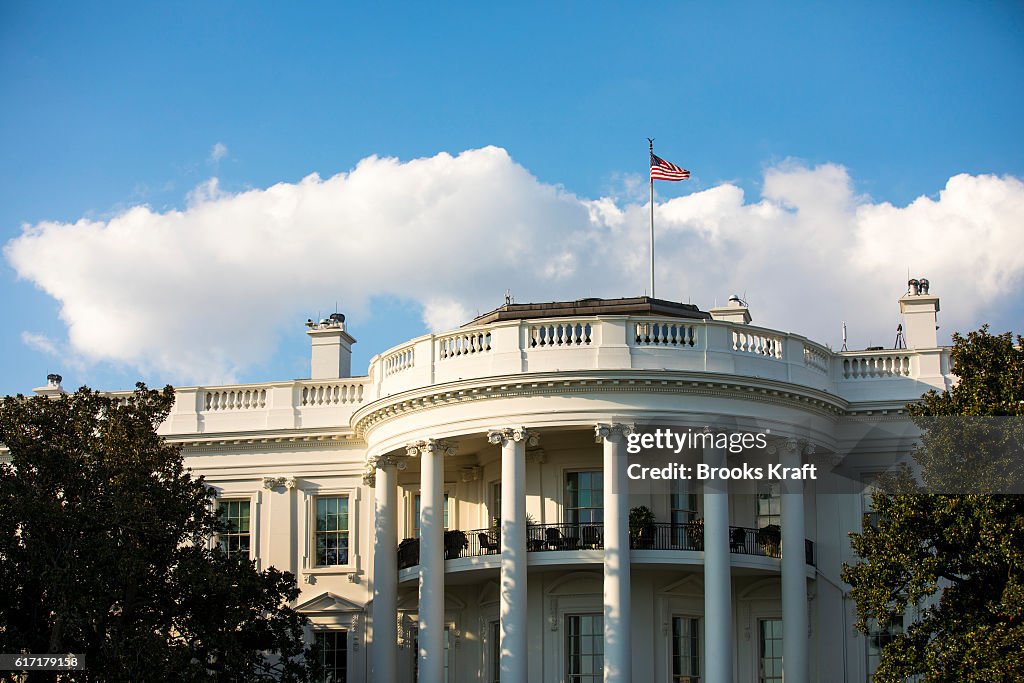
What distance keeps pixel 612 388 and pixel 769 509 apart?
5.96 m

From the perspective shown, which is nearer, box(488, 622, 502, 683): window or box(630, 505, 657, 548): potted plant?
box(630, 505, 657, 548): potted plant

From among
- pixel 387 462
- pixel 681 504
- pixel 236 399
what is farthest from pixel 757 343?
pixel 236 399

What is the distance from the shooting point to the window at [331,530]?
38.2m

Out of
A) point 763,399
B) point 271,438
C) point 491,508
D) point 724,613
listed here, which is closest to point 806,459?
point 763,399

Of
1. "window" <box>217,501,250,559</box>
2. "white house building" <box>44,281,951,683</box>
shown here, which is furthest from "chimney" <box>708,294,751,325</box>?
"window" <box>217,501,250,559</box>

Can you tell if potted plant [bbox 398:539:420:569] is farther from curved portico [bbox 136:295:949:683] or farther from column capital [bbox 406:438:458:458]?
column capital [bbox 406:438:458:458]

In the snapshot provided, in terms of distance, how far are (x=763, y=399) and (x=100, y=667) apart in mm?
14499

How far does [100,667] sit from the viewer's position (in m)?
28.6

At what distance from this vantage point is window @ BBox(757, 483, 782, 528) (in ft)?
119

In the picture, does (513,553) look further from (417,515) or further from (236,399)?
(236,399)

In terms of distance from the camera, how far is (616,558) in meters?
32.1

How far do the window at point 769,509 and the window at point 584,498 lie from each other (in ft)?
12.6

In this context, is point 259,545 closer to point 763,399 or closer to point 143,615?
point 143,615

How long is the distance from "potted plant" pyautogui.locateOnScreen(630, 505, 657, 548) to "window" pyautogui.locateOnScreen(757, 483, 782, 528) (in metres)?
3.30
